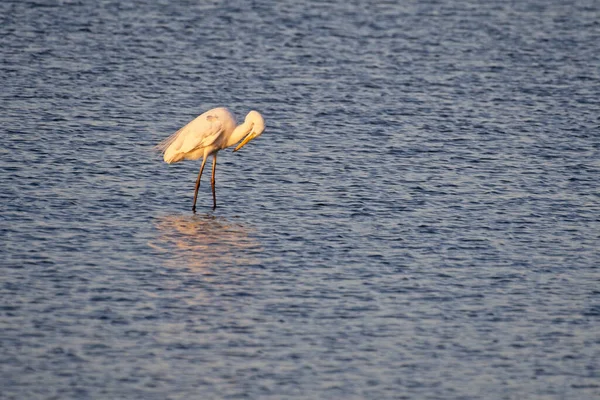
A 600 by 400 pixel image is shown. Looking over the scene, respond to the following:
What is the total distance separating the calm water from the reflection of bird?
627mm

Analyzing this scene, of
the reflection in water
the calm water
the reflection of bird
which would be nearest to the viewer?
the calm water

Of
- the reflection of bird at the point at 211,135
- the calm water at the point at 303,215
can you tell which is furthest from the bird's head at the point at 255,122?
the calm water at the point at 303,215

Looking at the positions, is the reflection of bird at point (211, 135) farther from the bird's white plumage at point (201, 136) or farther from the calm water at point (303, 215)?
the calm water at point (303, 215)

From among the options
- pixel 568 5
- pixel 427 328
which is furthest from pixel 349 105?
pixel 568 5

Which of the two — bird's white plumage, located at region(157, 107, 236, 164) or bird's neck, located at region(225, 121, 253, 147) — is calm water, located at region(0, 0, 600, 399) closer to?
bird's white plumage, located at region(157, 107, 236, 164)

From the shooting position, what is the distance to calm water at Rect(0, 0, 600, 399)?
11.3 metres

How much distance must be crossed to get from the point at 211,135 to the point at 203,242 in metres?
2.57

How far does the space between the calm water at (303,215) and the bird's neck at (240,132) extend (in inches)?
32.4

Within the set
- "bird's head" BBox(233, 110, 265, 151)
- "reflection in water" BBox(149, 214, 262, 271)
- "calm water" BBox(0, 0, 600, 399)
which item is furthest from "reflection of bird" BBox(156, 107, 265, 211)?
"reflection in water" BBox(149, 214, 262, 271)

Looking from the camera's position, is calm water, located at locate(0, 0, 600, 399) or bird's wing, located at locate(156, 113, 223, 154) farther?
bird's wing, located at locate(156, 113, 223, 154)

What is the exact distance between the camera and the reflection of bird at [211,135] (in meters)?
17.2

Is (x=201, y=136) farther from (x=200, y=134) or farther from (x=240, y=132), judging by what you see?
(x=240, y=132)

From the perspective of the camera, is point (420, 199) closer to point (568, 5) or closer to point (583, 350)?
point (583, 350)

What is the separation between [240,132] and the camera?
682 inches
